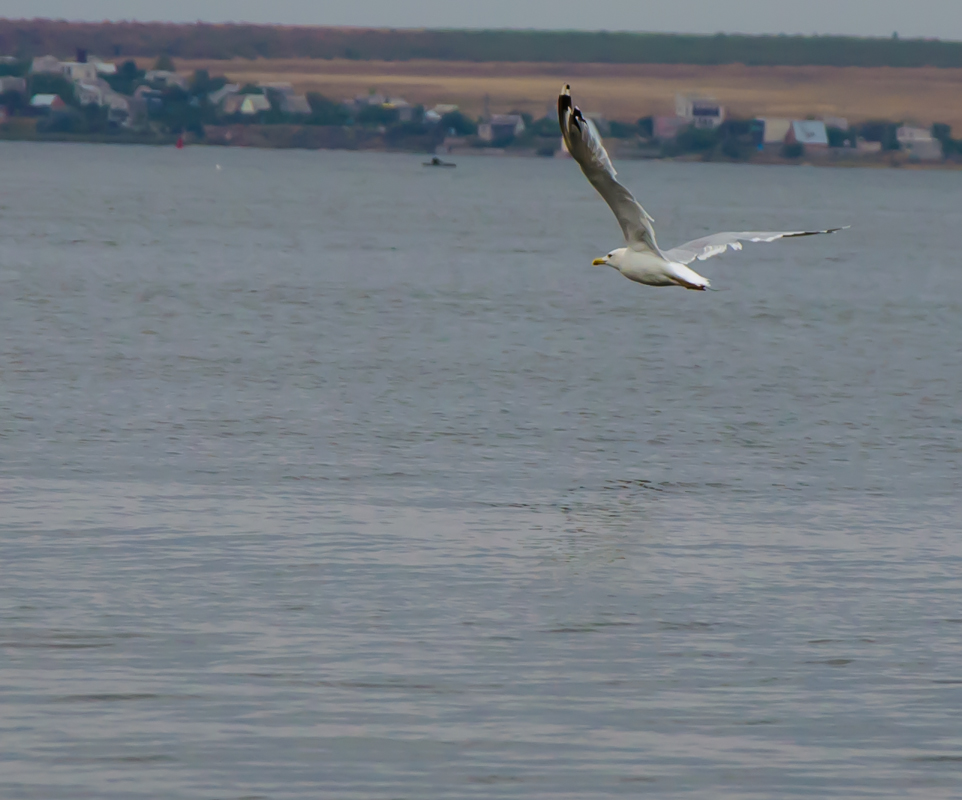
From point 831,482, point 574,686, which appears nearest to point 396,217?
point 831,482

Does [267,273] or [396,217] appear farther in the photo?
[396,217]

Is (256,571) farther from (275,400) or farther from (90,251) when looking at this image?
(90,251)

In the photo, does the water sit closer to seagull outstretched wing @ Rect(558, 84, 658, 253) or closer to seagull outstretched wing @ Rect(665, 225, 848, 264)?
seagull outstretched wing @ Rect(665, 225, 848, 264)

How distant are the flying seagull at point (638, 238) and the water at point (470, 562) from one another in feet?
11.3

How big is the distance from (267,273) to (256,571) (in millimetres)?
55089

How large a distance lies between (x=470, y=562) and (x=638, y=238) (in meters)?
4.28

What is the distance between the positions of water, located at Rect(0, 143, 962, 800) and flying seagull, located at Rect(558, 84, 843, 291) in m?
3.44

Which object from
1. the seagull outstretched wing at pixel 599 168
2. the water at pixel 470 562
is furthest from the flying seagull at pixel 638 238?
the water at pixel 470 562

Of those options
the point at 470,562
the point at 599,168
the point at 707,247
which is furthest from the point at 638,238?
the point at 470,562

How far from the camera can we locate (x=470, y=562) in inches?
840

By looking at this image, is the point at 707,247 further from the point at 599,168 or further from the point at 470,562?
the point at 470,562

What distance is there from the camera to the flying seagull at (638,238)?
18094 millimetres

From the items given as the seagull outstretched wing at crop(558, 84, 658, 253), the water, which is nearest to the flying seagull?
the seagull outstretched wing at crop(558, 84, 658, 253)

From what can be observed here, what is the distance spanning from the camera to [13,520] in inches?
899
